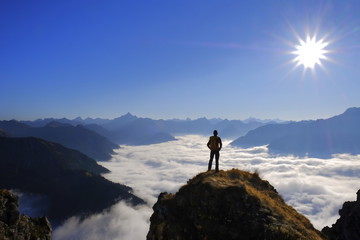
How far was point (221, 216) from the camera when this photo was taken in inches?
641

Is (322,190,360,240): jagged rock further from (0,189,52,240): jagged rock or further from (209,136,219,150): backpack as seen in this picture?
(0,189,52,240): jagged rock

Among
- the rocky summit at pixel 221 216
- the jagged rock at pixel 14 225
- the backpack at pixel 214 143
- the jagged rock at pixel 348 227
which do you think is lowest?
the jagged rock at pixel 14 225

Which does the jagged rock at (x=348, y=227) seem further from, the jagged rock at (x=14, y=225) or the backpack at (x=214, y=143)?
the jagged rock at (x=14, y=225)

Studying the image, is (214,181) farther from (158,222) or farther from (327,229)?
(327,229)

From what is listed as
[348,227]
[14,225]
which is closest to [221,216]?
[348,227]

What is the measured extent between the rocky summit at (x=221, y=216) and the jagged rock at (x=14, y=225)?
20.3 meters

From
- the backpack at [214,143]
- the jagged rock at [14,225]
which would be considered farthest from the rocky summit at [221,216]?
the jagged rock at [14,225]

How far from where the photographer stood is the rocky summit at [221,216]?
14.4 m

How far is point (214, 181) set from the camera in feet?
63.4

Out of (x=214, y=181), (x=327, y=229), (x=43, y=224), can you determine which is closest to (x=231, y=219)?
(x=214, y=181)

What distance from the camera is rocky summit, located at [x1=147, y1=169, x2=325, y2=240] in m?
14.4

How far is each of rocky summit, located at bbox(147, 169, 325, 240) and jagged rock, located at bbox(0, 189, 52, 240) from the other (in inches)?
799

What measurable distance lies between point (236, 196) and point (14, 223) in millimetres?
28473

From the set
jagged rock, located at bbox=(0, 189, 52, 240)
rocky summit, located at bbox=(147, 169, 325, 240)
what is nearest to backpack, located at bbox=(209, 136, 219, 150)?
rocky summit, located at bbox=(147, 169, 325, 240)
